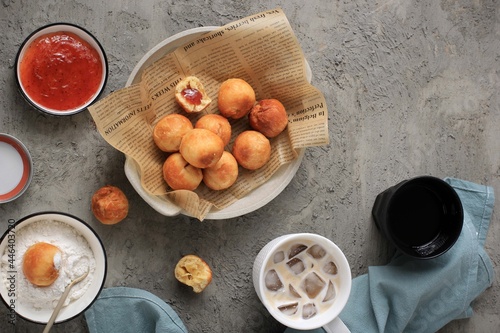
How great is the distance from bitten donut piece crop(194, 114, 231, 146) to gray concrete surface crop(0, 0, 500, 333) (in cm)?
19

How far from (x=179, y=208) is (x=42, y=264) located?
0.89ft

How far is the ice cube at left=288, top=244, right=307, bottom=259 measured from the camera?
125 centimetres

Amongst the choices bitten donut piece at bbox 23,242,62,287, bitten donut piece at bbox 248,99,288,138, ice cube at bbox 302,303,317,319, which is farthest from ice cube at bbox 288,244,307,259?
bitten donut piece at bbox 23,242,62,287

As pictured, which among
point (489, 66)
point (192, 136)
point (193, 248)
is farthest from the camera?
point (489, 66)

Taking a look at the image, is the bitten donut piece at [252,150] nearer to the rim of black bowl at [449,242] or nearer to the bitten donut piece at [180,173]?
the bitten donut piece at [180,173]

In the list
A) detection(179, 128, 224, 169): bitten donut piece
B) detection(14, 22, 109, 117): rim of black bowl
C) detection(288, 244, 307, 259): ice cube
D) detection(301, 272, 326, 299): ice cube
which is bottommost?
detection(301, 272, 326, 299): ice cube

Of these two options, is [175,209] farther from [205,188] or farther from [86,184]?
[86,184]

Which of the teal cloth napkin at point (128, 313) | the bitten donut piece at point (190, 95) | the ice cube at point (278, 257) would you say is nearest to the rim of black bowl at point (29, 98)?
the bitten donut piece at point (190, 95)

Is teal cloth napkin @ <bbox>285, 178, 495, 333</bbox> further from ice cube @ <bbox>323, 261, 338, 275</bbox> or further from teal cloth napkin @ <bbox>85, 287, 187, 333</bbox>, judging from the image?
teal cloth napkin @ <bbox>85, 287, 187, 333</bbox>

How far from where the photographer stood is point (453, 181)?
1391mm

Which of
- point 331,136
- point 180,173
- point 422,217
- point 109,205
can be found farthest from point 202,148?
point 422,217

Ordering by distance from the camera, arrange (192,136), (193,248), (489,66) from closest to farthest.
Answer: (192,136), (193,248), (489,66)

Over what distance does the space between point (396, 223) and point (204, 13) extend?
591 millimetres

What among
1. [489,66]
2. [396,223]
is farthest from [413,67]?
[396,223]
